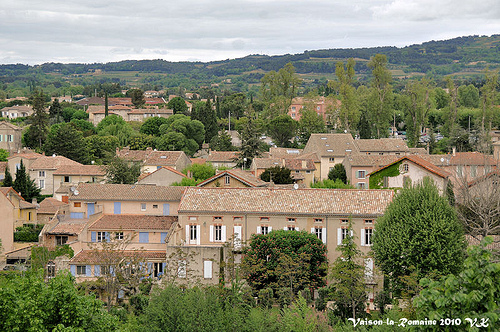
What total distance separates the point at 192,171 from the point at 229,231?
84.7ft

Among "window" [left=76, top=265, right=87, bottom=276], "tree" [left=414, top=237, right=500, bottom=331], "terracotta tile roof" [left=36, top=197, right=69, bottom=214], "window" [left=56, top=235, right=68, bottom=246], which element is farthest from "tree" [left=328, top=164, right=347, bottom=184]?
"tree" [left=414, top=237, right=500, bottom=331]

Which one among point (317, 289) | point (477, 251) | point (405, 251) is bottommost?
point (317, 289)

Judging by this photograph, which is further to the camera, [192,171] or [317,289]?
[192,171]

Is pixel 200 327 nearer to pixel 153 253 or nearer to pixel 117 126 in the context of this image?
pixel 153 253

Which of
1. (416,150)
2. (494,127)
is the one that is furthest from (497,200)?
(494,127)

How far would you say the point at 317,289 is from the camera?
35.1m

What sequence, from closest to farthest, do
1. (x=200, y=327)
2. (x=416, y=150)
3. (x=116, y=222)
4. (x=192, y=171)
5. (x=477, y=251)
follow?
(x=477, y=251), (x=200, y=327), (x=116, y=222), (x=192, y=171), (x=416, y=150)

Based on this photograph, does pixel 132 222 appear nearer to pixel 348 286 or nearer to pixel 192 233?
pixel 192 233

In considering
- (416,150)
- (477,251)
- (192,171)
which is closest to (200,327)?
(477,251)

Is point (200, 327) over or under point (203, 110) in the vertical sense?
under

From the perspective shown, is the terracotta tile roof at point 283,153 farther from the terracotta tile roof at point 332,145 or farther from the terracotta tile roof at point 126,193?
the terracotta tile roof at point 126,193

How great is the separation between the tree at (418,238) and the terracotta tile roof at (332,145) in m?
34.8

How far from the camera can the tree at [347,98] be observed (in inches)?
3479

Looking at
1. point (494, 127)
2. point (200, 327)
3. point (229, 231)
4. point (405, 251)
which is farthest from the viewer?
point (494, 127)
